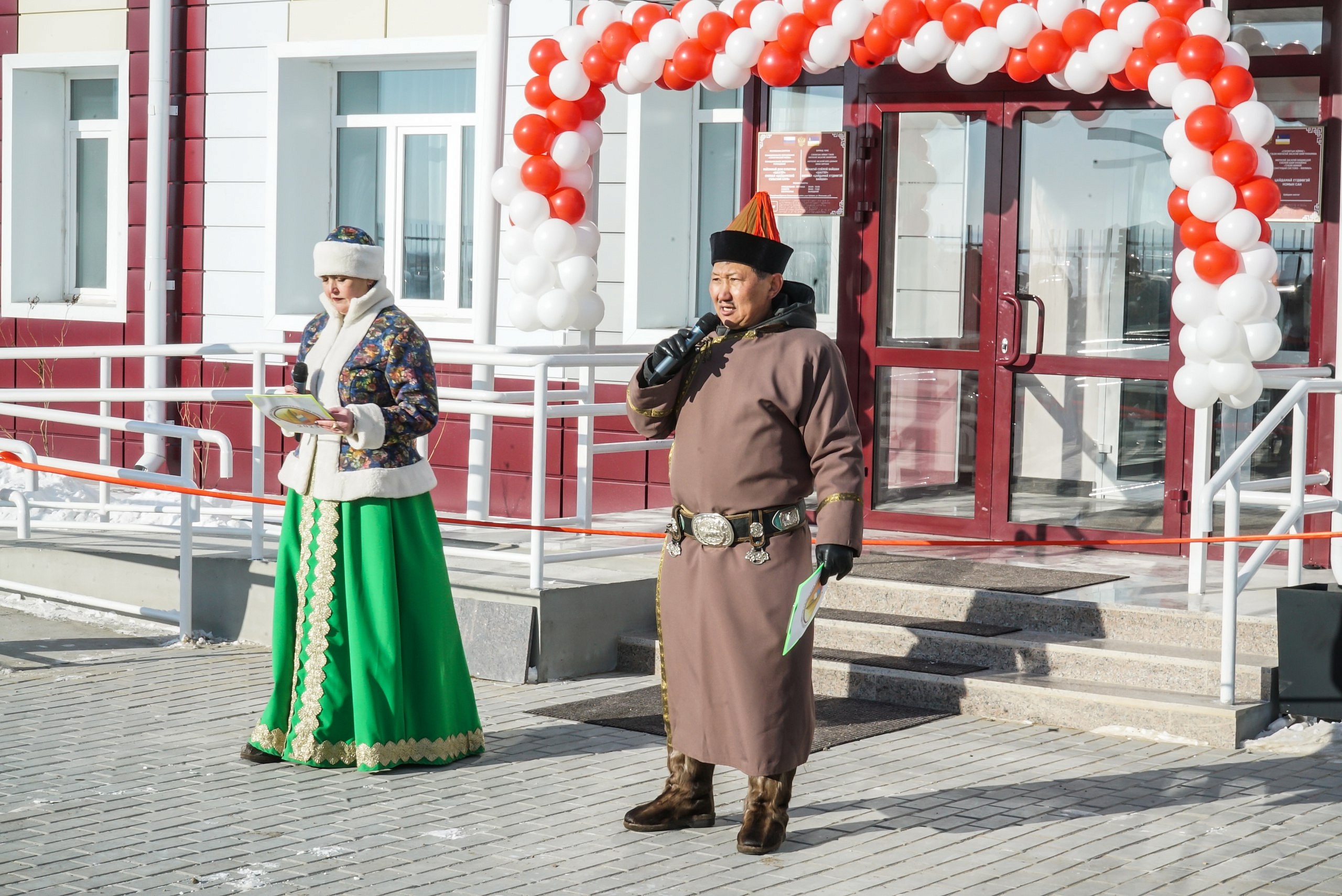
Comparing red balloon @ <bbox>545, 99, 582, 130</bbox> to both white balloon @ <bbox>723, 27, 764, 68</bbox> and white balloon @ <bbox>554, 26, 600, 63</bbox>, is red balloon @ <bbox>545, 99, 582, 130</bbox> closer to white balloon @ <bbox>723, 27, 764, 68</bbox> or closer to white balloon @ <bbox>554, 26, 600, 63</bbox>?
white balloon @ <bbox>554, 26, 600, 63</bbox>

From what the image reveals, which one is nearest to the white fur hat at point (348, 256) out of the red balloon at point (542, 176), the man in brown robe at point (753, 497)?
the man in brown robe at point (753, 497)

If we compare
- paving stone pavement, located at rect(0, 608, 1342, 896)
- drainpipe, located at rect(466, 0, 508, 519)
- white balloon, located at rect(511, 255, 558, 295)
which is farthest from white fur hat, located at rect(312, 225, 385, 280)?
drainpipe, located at rect(466, 0, 508, 519)

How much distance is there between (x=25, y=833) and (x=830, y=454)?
8.33 ft

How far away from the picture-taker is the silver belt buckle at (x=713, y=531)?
459cm

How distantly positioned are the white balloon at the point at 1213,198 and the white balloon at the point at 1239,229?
24 mm

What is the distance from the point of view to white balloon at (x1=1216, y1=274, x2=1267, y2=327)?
6047 millimetres

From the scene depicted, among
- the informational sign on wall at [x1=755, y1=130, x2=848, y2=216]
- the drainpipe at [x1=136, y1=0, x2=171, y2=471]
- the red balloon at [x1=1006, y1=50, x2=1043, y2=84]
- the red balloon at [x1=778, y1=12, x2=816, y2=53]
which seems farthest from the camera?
the drainpipe at [x1=136, y1=0, x2=171, y2=471]

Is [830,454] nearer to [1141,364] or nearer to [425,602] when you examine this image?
[425,602]

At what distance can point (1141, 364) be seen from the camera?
788 cm

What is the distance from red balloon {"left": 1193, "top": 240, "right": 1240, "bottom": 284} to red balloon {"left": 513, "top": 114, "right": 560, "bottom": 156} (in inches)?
119

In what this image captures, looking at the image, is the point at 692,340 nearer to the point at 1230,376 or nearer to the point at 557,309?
the point at 1230,376

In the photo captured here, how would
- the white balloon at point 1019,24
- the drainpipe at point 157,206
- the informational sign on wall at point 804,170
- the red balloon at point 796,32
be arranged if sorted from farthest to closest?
the drainpipe at point 157,206, the informational sign on wall at point 804,170, the red balloon at point 796,32, the white balloon at point 1019,24

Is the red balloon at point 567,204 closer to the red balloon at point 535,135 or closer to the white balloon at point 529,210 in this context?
the white balloon at point 529,210

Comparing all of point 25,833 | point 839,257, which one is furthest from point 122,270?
point 25,833
